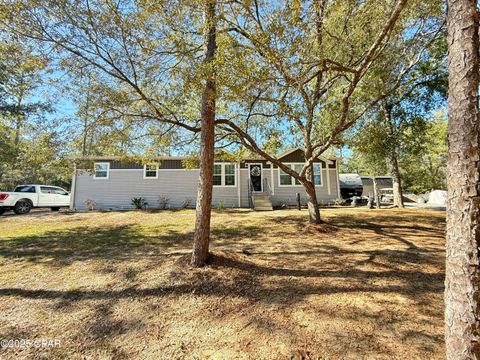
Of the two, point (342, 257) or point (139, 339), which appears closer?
point (139, 339)

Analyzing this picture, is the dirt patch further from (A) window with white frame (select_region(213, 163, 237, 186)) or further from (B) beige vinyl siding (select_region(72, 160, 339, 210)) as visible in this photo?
(A) window with white frame (select_region(213, 163, 237, 186))

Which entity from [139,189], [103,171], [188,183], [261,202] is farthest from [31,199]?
[261,202]

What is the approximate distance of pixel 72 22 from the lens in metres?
4.95

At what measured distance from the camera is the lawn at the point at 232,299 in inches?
102

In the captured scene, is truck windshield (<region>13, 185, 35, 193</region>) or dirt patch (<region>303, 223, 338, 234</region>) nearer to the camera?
dirt patch (<region>303, 223, 338, 234</region>)

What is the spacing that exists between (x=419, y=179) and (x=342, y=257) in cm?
2603

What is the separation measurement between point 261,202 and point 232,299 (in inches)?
428

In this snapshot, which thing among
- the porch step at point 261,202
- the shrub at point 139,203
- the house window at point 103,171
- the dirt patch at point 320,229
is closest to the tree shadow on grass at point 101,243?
the dirt patch at point 320,229

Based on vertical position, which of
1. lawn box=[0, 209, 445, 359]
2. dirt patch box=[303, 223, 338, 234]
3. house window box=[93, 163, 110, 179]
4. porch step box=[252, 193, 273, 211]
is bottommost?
lawn box=[0, 209, 445, 359]

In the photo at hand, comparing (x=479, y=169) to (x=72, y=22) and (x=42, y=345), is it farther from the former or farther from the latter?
(x=72, y=22)

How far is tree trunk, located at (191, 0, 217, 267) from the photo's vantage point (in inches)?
175

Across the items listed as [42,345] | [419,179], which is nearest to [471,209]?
[42,345]

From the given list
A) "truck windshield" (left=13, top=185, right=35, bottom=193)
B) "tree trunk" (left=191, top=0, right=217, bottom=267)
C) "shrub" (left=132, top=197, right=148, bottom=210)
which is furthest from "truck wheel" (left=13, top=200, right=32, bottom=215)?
"tree trunk" (left=191, top=0, right=217, bottom=267)

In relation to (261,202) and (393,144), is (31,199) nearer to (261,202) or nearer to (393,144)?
(261,202)
